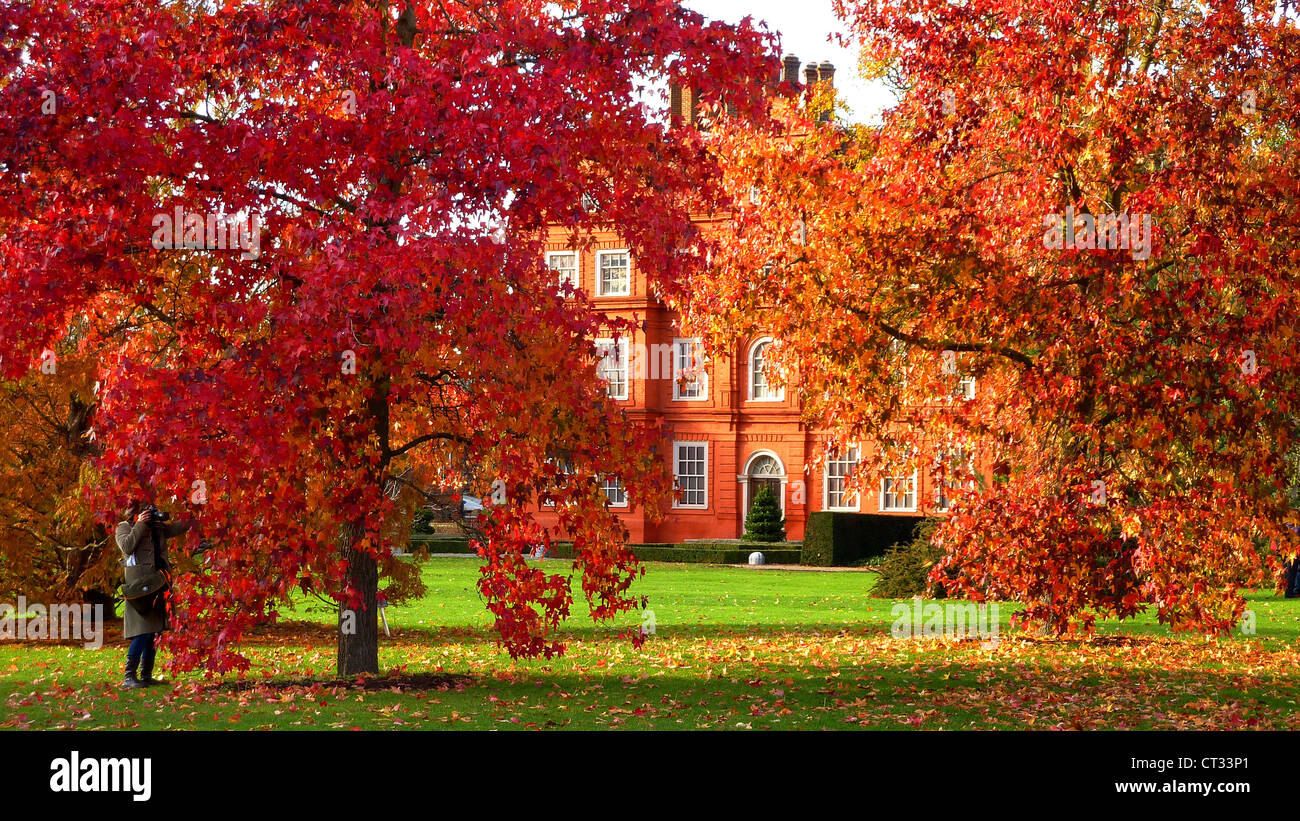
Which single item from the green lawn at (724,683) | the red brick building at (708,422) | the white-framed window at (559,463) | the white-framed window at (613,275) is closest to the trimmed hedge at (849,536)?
the red brick building at (708,422)

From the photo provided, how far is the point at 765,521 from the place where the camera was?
3806 centimetres

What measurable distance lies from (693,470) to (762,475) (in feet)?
8.04

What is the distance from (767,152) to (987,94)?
251cm

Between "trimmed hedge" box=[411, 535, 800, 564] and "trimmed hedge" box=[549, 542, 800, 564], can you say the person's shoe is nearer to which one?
"trimmed hedge" box=[411, 535, 800, 564]

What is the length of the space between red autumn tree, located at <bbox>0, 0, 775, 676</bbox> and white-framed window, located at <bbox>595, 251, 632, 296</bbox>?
3108 cm

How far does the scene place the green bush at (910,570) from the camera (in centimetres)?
2128

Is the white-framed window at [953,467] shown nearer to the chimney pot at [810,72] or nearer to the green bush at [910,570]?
the green bush at [910,570]

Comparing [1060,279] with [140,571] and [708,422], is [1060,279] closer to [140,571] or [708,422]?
[140,571]

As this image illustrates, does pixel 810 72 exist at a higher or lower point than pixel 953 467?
higher

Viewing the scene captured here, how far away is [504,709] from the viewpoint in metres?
9.51

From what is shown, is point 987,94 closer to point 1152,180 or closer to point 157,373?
point 1152,180

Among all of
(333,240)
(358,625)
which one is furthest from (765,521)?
(333,240)

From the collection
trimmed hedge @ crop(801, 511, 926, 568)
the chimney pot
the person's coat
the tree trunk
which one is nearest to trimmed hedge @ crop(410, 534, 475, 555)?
trimmed hedge @ crop(801, 511, 926, 568)

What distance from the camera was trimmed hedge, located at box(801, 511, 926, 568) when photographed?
33781 mm
